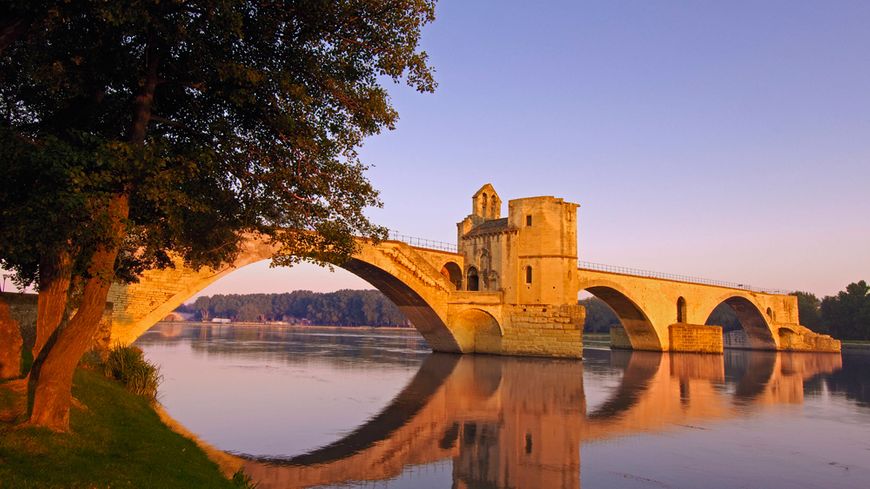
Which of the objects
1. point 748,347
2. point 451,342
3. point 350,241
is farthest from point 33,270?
point 748,347

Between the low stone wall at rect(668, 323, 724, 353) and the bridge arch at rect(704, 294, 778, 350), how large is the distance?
37.4 feet

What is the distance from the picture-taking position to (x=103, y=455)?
8414 millimetres

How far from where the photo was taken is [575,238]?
43.5m

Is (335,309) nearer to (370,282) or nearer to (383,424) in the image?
(370,282)

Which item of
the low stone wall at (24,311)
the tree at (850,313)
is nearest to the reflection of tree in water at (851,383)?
the low stone wall at (24,311)

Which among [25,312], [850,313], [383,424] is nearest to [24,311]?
[25,312]

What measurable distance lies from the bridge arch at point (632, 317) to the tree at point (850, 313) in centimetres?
4449

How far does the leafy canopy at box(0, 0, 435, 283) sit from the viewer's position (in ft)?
27.5

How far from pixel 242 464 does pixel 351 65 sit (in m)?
8.12

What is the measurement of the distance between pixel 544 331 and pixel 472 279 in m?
7.68

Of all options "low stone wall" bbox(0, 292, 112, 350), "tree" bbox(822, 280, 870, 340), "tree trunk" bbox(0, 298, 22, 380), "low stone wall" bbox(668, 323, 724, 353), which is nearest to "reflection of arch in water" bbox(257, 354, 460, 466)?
"tree trunk" bbox(0, 298, 22, 380)

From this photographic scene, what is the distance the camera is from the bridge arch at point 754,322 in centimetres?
6666

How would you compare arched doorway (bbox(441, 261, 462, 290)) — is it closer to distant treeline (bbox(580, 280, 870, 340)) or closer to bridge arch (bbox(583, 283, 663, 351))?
bridge arch (bbox(583, 283, 663, 351))

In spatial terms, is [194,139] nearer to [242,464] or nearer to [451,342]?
[242,464]
